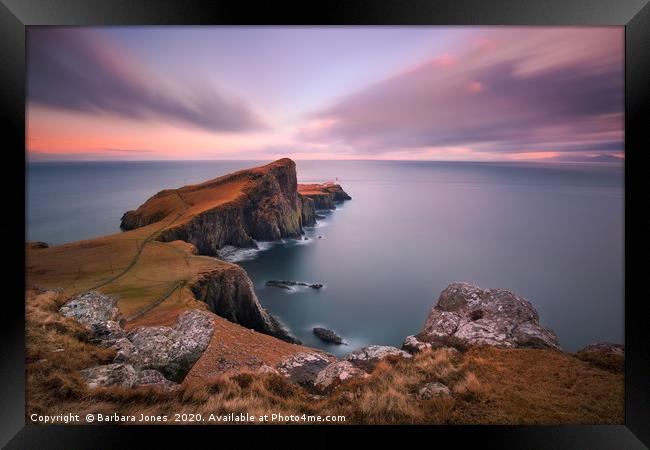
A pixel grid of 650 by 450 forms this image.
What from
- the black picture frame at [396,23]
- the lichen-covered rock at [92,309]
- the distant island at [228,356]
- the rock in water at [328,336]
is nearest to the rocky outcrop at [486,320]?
the distant island at [228,356]

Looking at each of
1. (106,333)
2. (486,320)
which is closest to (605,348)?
(486,320)

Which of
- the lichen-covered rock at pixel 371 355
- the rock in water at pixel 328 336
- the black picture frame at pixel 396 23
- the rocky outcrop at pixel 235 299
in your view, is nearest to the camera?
the black picture frame at pixel 396 23

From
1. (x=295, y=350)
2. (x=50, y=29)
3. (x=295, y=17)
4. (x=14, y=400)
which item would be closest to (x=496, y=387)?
(x=295, y=350)

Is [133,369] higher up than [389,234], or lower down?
lower down

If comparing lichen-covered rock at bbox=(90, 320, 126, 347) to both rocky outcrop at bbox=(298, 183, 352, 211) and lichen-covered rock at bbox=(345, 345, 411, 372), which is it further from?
rocky outcrop at bbox=(298, 183, 352, 211)

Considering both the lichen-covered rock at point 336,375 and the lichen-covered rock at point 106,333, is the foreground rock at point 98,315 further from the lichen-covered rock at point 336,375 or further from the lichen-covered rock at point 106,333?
the lichen-covered rock at point 336,375

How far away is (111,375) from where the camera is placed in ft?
10.5

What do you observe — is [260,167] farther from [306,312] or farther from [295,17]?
[306,312]

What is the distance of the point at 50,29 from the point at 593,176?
6866 mm

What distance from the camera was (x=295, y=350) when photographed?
396cm

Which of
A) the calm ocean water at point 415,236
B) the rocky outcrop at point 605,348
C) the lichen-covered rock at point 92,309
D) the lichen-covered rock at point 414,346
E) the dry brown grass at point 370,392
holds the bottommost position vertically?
the dry brown grass at point 370,392

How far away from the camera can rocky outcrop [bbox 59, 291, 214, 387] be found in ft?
10.7

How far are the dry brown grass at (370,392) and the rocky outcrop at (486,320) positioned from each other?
0.26 metres

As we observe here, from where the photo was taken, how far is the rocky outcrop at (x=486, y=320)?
367 centimetres
